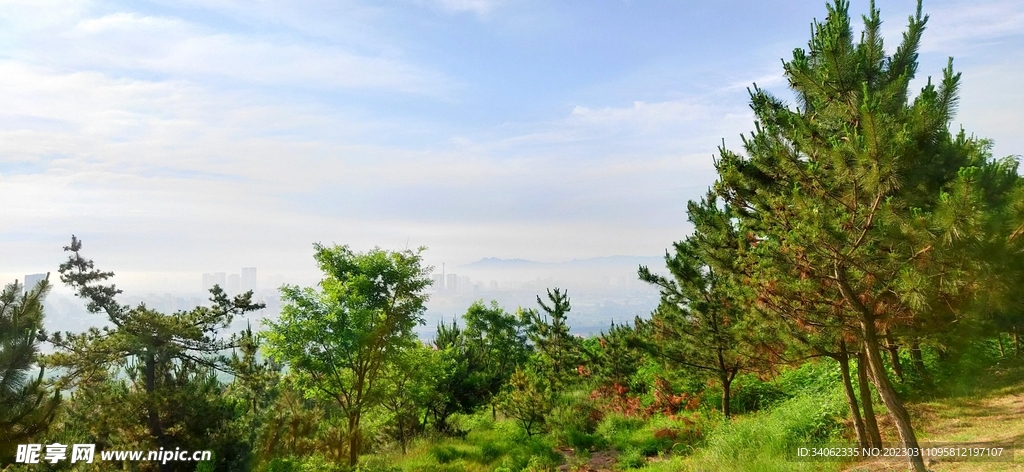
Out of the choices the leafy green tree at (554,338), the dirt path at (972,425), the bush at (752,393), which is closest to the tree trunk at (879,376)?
the dirt path at (972,425)

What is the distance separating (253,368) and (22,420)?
565 centimetres

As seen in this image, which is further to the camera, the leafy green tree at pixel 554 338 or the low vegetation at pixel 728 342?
the leafy green tree at pixel 554 338

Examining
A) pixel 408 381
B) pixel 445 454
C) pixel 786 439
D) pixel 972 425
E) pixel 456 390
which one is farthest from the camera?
pixel 456 390

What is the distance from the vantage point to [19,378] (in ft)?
20.5

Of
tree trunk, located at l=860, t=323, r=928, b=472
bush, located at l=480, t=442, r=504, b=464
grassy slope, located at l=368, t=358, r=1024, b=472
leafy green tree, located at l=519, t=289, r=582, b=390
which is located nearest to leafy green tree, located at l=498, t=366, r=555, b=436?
grassy slope, located at l=368, t=358, r=1024, b=472

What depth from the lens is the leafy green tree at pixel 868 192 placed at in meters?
6.11

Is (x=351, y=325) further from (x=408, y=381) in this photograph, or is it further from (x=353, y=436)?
(x=408, y=381)

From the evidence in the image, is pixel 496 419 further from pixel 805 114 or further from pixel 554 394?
pixel 805 114

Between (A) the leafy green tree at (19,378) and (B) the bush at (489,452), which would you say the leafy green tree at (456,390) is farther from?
(A) the leafy green tree at (19,378)

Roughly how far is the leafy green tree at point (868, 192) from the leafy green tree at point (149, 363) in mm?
11607

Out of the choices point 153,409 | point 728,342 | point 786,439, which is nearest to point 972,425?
point 786,439

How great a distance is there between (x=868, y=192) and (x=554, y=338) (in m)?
18.3

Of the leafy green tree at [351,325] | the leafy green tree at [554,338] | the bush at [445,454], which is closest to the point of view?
the leafy green tree at [351,325]

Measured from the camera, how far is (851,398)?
9492mm
